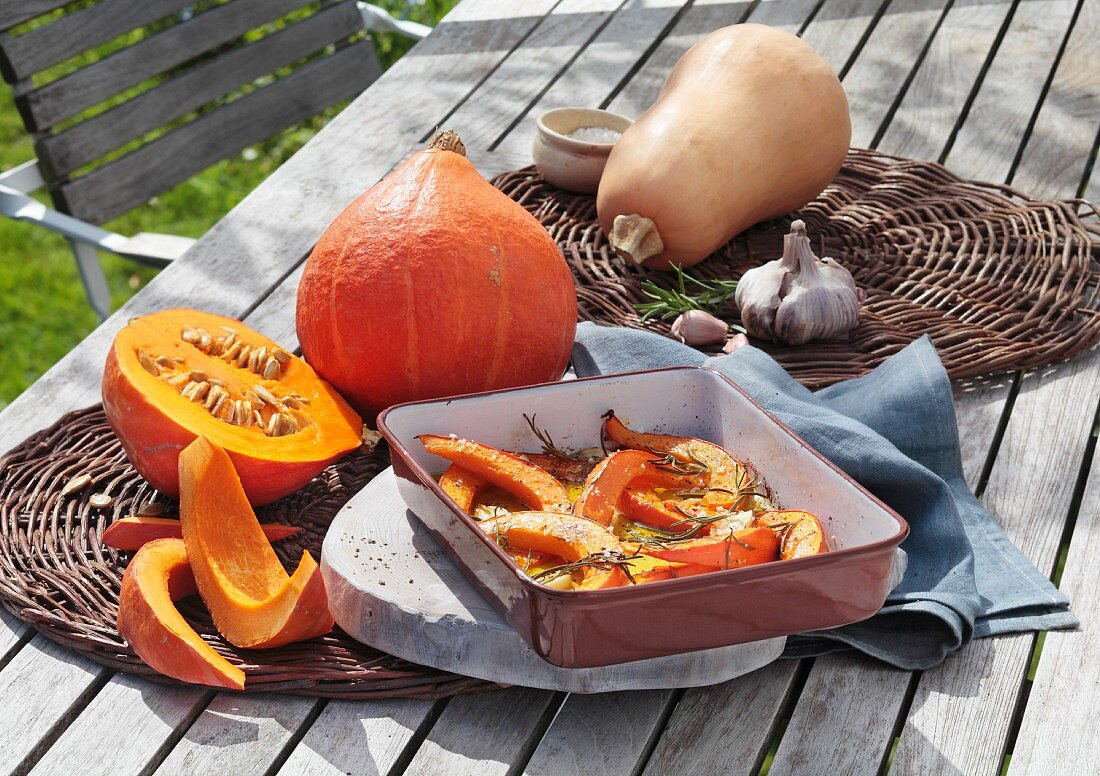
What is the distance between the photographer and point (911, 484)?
1.40 metres

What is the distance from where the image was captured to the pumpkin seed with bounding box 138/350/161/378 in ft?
4.86

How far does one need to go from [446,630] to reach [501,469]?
0.61ft

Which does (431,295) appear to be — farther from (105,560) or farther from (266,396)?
(105,560)

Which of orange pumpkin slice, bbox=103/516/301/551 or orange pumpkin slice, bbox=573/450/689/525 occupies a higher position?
orange pumpkin slice, bbox=573/450/689/525

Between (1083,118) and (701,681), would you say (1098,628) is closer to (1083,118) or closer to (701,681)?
(701,681)

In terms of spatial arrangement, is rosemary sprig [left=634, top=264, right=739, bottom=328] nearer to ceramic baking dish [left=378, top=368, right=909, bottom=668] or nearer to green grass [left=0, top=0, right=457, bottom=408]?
ceramic baking dish [left=378, top=368, right=909, bottom=668]

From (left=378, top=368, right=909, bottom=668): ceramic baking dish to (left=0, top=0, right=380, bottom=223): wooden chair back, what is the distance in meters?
2.08

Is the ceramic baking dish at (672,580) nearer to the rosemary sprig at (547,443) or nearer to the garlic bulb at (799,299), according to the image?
the rosemary sprig at (547,443)

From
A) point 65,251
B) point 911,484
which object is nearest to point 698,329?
point 911,484

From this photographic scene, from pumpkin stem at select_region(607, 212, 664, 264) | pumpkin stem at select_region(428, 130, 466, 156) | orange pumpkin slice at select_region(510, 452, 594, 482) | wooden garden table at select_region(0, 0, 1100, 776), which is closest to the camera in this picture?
wooden garden table at select_region(0, 0, 1100, 776)

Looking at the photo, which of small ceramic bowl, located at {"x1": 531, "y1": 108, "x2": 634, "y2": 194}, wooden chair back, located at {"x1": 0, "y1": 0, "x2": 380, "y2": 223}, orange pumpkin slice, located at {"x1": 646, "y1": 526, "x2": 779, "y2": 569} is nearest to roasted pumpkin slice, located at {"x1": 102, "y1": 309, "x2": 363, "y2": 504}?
orange pumpkin slice, located at {"x1": 646, "y1": 526, "x2": 779, "y2": 569}

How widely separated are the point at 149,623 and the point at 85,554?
0.82 feet

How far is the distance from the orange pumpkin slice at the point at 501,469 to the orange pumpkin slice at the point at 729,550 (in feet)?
0.53

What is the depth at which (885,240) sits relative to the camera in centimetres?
209
